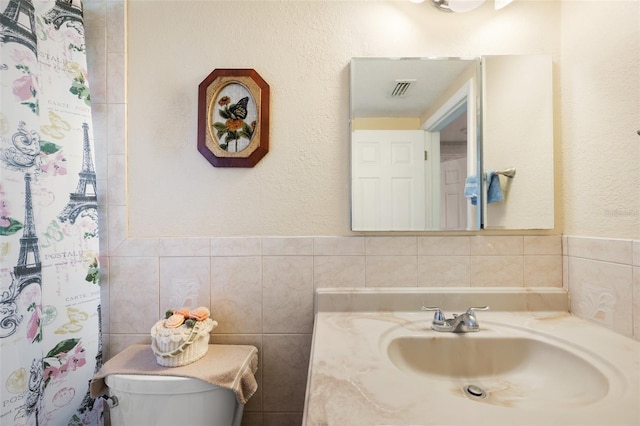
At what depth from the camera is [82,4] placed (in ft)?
3.94

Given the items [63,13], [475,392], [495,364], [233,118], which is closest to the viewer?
[475,392]

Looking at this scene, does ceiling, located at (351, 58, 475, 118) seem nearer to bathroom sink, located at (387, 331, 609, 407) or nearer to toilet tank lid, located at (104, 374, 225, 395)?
bathroom sink, located at (387, 331, 609, 407)

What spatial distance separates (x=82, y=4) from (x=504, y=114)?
5.47ft

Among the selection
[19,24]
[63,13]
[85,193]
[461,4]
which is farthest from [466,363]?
[63,13]

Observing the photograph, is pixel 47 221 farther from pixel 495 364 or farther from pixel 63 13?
pixel 495 364

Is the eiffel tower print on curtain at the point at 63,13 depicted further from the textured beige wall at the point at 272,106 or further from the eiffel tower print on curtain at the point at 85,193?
the eiffel tower print on curtain at the point at 85,193

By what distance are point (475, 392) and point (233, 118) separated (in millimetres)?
1195

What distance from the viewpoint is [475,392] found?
0.84m

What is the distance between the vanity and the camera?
0.55m

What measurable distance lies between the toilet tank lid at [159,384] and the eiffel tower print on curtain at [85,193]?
0.58 m

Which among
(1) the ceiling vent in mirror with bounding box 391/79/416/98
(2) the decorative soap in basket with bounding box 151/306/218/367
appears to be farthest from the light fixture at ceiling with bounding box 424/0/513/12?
(2) the decorative soap in basket with bounding box 151/306/218/367

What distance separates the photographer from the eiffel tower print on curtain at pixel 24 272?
835mm

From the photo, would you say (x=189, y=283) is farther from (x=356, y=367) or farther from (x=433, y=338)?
(x=433, y=338)

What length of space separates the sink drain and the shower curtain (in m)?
1.24
